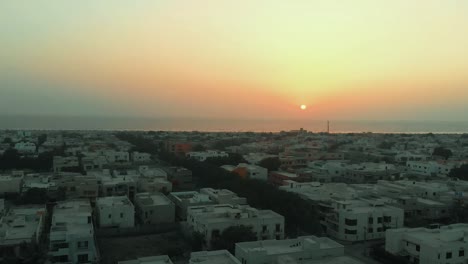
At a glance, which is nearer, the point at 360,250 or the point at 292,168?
the point at 360,250

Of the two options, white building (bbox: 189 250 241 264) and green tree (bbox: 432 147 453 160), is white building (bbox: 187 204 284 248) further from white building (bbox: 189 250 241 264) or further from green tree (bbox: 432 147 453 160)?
green tree (bbox: 432 147 453 160)

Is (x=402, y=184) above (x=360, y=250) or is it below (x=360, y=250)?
above

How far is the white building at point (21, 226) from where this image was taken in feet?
29.9

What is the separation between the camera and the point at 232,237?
32.4ft

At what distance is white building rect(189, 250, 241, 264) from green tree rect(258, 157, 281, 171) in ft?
49.6

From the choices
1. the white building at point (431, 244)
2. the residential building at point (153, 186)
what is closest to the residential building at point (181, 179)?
the residential building at point (153, 186)

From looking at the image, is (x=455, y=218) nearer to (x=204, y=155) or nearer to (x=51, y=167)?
(x=204, y=155)

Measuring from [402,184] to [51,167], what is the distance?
1793 centimetres

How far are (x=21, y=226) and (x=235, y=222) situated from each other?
16.5ft

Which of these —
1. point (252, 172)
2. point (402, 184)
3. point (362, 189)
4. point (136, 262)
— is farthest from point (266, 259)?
point (252, 172)

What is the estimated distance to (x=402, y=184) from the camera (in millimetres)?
16062

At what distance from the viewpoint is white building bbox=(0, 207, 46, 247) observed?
9.11 m

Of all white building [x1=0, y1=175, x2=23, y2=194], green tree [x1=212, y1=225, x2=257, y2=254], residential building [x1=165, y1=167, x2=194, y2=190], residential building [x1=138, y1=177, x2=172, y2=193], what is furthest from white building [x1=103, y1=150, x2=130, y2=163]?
green tree [x1=212, y1=225, x2=257, y2=254]

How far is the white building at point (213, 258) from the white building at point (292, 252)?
0.40 metres
